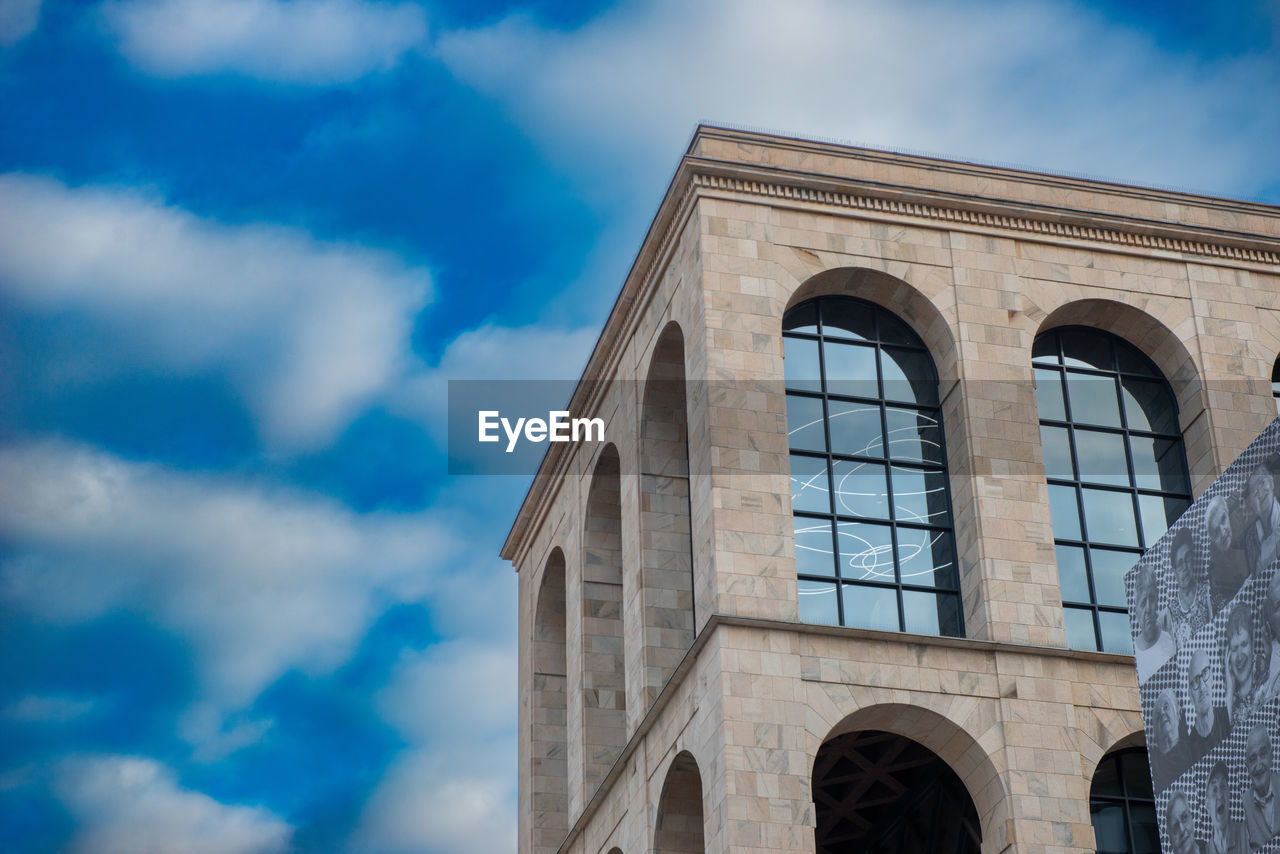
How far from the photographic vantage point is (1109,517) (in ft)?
142

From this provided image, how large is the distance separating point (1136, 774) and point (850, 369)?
10876 millimetres

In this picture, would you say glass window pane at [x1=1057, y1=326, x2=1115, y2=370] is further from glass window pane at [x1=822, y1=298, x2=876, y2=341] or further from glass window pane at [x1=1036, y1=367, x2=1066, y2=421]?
glass window pane at [x1=822, y1=298, x2=876, y2=341]

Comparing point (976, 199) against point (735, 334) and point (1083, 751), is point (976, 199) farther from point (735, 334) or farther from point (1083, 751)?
point (1083, 751)

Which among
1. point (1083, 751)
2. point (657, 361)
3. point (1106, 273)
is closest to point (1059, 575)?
point (1083, 751)

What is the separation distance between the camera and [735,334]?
4197cm

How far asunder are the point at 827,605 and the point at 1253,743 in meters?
13.0

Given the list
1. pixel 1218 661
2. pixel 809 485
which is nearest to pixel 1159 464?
pixel 809 485

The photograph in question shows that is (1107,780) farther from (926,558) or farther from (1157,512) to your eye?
(1157,512)

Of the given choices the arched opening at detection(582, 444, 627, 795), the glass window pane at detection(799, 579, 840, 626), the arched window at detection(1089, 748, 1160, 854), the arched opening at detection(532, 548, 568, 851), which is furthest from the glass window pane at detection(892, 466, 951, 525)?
the arched opening at detection(532, 548, 568, 851)

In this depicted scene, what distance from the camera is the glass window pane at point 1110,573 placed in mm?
42000

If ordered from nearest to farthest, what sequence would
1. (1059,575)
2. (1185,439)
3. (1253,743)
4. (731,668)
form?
(1253,743) < (731,668) < (1059,575) < (1185,439)

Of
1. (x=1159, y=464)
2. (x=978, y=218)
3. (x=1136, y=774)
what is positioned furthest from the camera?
(x=978, y=218)

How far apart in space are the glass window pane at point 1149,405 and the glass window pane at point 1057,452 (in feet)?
6.50

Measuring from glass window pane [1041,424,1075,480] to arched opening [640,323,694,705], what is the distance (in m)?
8.42
